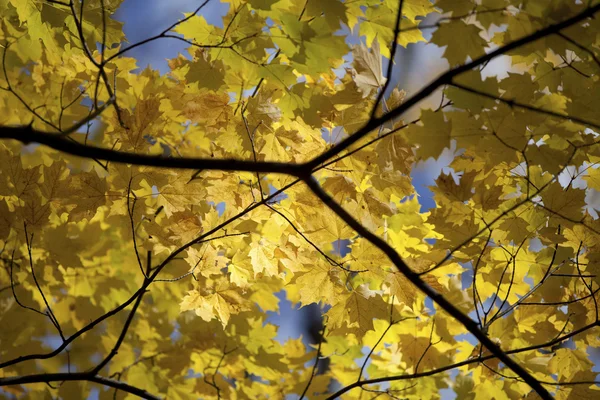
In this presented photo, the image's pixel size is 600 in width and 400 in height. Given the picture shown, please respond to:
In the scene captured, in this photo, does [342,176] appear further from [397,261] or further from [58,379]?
[58,379]

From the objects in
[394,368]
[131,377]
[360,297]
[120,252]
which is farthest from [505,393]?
[120,252]

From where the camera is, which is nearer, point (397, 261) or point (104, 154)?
point (104, 154)

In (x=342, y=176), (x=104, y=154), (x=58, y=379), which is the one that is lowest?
(x=58, y=379)

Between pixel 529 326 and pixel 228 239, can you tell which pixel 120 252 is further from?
pixel 529 326

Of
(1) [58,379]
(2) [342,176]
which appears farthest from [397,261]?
(1) [58,379]

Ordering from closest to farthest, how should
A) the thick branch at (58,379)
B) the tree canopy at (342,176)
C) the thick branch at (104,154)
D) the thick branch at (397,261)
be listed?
the thick branch at (104,154) < the thick branch at (397,261) < the tree canopy at (342,176) < the thick branch at (58,379)

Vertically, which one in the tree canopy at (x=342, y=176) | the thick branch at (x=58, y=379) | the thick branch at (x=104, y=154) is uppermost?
the tree canopy at (x=342, y=176)

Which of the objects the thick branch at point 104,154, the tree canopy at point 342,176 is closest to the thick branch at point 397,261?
the tree canopy at point 342,176

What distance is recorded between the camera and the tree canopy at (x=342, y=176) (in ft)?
4.34

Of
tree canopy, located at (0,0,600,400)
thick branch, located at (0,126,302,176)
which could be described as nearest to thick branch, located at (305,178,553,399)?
tree canopy, located at (0,0,600,400)

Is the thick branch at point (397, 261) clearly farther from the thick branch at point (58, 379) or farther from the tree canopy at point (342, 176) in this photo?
the thick branch at point (58, 379)

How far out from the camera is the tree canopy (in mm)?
1323

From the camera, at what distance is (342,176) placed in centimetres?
180

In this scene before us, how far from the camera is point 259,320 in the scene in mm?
2842
